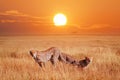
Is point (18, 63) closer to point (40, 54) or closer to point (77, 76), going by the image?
point (40, 54)

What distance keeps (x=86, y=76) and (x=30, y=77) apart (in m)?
1.85

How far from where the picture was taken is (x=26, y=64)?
13.5 m

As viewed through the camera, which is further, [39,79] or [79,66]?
[79,66]

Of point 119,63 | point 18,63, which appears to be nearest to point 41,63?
point 18,63

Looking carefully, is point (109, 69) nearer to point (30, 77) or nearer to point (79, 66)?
point (79, 66)

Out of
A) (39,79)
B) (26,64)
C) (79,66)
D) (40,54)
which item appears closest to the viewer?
(39,79)

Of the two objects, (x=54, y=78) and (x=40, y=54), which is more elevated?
(x=40, y=54)

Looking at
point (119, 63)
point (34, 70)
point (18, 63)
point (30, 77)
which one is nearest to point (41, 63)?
point (34, 70)

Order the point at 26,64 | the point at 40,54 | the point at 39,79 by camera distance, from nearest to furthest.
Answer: the point at 39,79
the point at 40,54
the point at 26,64

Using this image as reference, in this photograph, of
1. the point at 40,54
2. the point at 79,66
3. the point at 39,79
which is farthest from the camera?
the point at 79,66

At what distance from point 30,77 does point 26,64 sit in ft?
10.3

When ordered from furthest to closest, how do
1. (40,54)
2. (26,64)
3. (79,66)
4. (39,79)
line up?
(26,64) → (79,66) → (40,54) → (39,79)

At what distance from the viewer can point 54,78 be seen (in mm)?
10352

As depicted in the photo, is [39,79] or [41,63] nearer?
[39,79]
